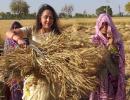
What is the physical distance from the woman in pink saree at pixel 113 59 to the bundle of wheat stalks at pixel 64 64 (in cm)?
140

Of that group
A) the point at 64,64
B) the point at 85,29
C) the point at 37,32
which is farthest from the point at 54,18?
the point at 85,29

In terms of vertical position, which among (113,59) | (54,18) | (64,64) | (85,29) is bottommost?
(85,29)

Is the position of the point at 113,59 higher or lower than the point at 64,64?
lower

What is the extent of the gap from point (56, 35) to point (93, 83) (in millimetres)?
682

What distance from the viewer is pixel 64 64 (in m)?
5.27

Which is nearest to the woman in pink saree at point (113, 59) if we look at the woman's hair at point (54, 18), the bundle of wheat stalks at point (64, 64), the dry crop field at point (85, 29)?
the dry crop field at point (85, 29)

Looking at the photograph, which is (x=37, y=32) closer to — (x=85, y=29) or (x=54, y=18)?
(x=54, y=18)

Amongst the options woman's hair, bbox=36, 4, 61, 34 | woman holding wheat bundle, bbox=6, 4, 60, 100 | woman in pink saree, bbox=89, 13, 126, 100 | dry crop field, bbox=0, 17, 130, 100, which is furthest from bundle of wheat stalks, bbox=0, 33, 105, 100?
woman in pink saree, bbox=89, 13, 126, 100

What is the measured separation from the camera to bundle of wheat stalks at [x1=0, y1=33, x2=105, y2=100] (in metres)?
5.25

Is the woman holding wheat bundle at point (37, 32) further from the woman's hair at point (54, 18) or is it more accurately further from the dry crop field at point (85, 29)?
the dry crop field at point (85, 29)

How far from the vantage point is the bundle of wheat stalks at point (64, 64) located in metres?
5.25

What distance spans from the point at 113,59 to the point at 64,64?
5.68ft

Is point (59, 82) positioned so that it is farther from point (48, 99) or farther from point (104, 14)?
point (104, 14)

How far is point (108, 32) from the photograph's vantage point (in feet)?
23.2
